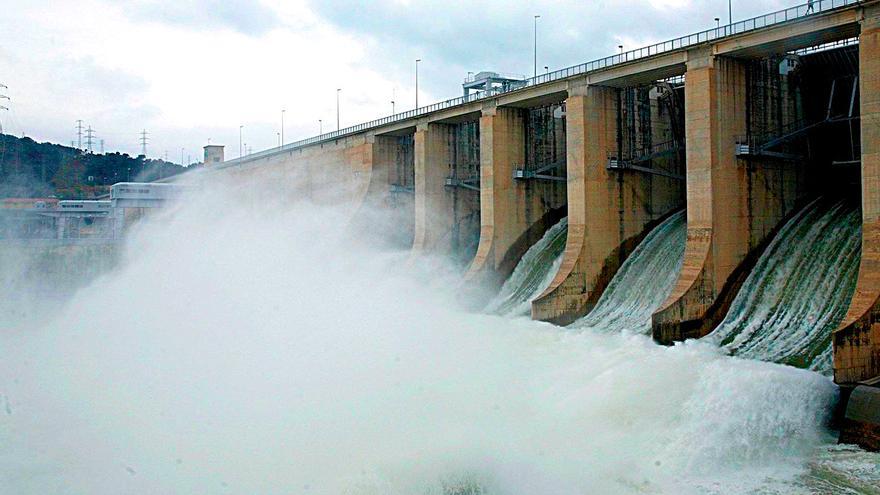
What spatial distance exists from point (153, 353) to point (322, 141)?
19.3m

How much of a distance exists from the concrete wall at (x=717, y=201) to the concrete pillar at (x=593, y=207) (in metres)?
3.84

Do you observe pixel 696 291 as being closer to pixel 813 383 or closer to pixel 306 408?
pixel 813 383

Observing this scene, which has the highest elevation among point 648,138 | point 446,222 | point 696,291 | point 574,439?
point 648,138

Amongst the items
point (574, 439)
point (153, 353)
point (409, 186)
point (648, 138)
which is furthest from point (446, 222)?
point (574, 439)

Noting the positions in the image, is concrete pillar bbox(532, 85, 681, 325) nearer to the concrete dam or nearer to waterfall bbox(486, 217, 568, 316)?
the concrete dam

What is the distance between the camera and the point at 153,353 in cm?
2014

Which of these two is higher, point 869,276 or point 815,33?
point 815,33

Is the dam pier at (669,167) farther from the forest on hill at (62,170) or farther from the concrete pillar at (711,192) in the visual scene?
the forest on hill at (62,170)

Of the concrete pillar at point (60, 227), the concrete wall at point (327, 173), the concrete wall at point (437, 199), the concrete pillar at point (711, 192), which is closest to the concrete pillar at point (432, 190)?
the concrete wall at point (437, 199)

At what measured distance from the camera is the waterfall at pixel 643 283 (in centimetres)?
2028

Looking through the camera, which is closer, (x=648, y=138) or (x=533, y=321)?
(x=533, y=321)

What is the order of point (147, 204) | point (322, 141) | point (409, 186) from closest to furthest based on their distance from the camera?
point (409, 186) < point (322, 141) < point (147, 204)

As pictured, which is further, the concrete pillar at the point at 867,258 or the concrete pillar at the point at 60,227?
the concrete pillar at the point at 60,227

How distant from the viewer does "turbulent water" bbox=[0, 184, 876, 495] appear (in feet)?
37.9
